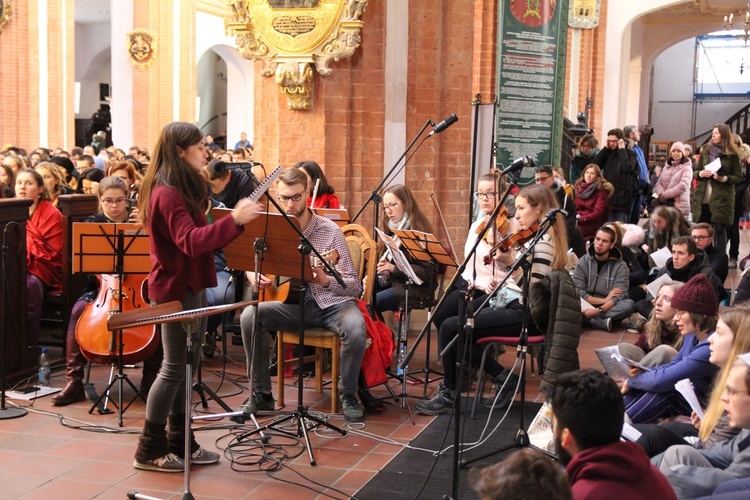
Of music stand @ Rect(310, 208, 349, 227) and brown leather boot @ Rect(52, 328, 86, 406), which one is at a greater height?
music stand @ Rect(310, 208, 349, 227)

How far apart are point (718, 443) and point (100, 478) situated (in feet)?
10.3

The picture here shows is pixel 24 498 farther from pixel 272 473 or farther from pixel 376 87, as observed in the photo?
pixel 376 87

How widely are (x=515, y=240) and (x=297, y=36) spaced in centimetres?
310

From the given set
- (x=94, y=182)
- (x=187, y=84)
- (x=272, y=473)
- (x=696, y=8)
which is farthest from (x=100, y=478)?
(x=696, y=8)

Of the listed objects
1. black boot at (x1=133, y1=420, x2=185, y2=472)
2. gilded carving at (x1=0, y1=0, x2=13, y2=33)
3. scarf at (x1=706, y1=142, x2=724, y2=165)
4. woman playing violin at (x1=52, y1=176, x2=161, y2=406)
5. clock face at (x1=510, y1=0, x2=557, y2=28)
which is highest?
gilded carving at (x1=0, y1=0, x2=13, y2=33)

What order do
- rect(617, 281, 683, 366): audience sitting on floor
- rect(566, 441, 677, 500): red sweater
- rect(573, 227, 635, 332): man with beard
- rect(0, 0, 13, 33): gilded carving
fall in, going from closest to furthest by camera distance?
1. rect(566, 441, 677, 500): red sweater
2. rect(617, 281, 683, 366): audience sitting on floor
3. rect(573, 227, 635, 332): man with beard
4. rect(0, 0, 13, 33): gilded carving

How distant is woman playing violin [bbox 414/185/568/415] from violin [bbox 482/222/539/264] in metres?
0.05

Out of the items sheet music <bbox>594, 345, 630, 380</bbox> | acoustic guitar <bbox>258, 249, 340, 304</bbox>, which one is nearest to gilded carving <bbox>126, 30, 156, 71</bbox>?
acoustic guitar <bbox>258, 249, 340, 304</bbox>

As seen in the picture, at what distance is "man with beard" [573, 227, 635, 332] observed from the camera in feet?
30.5

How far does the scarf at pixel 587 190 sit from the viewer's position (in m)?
11.0

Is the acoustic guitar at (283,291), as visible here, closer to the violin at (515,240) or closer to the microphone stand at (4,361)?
the violin at (515,240)

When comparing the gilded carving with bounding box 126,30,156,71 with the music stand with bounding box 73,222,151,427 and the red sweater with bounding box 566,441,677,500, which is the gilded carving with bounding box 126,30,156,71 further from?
the red sweater with bounding box 566,441,677,500

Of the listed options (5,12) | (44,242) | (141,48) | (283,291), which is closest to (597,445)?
(283,291)

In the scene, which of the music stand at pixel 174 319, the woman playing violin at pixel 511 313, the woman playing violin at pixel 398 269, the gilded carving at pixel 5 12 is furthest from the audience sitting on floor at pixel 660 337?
the gilded carving at pixel 5 12
